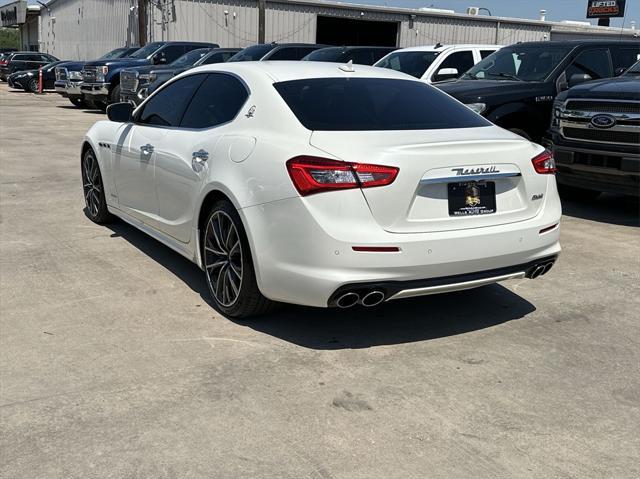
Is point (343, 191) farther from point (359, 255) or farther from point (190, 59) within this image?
point (190, 59)

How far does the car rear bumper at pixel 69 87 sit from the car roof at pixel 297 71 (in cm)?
1726

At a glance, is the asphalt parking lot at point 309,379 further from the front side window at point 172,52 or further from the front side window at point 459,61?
the front side window at point 172,52

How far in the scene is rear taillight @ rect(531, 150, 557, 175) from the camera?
4285 millimetres

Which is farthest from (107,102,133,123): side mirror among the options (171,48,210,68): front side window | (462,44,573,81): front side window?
(171,48,210,68): front side window

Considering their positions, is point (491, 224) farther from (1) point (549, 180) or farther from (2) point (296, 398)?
(2) point (296, 398)

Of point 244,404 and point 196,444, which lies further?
point 244,404

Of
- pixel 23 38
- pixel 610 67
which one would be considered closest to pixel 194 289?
pixel 610 67

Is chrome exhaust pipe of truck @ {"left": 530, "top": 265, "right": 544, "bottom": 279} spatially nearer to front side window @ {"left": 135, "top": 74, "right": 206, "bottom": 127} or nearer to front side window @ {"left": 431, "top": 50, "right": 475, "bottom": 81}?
front side window @ {"left": 135, "top": 74, "right": 206, "bottom": 127}

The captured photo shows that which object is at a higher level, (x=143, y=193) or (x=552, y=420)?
(x=143, y=193)

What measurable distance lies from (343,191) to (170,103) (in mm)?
2357

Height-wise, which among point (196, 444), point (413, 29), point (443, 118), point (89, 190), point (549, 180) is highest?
point (413, 29)

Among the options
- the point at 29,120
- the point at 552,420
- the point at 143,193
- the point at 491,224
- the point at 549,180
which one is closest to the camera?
the point at 552,420

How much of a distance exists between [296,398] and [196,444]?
61 centimetres

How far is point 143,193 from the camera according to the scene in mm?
5586
